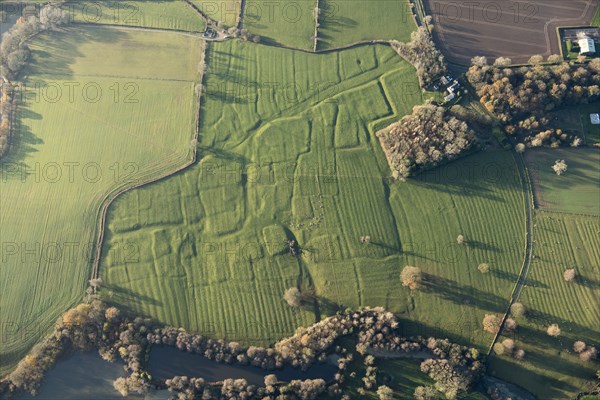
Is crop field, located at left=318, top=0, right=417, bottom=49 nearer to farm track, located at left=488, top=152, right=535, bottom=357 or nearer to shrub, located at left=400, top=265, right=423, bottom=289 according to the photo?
farm track, located at left=488, top=152, right=535, bottom=357

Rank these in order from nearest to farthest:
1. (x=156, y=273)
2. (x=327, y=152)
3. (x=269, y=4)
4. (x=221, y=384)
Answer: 1. (x=221, y=384)
2. (x=156, y=273)
3. (x=327, y=152)
4. (x=269, y=4)

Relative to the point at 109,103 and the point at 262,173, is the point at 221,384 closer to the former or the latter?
the point at 262,173

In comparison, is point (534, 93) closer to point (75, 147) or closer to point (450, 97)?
point (450, 97)

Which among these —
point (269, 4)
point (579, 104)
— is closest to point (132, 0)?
point (269, 4)

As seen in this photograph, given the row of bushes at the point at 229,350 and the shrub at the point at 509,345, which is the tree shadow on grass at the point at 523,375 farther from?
the row of bushes at the point at 229,350

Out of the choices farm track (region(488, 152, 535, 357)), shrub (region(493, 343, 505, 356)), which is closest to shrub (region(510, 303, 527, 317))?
farm track (region(488, 152, 535, 357))

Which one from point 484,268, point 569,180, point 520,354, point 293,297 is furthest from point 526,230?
point 293,297

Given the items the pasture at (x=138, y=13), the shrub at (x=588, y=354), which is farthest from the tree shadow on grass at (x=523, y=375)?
the pasture at (x=138, y=13)
